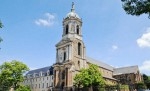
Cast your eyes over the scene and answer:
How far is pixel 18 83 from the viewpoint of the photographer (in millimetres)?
59125

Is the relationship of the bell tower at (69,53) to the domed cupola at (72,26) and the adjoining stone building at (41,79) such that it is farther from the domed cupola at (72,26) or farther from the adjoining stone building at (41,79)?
the adjoining stone building at (41,79)

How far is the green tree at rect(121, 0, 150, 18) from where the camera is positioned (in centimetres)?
1622

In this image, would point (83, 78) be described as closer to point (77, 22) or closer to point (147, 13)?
point (77, 22)

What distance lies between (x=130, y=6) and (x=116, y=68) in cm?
7058

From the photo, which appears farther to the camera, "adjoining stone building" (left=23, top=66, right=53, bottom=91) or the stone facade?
"adjoining stone building" (left=23, top=66, right=53, bottom=91)

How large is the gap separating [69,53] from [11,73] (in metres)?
15.0

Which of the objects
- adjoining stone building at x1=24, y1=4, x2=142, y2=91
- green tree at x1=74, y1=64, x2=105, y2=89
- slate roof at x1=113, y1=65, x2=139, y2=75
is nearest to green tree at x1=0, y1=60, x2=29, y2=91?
adjoining stone building at x1=24, y1=4, x2=142, y2=91

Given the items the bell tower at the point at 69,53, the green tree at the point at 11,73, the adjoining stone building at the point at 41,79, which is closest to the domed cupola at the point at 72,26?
the bell tower at the point at 69,53

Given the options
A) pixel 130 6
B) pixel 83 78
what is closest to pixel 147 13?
pixel 130 6

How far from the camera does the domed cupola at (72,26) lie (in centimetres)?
6378

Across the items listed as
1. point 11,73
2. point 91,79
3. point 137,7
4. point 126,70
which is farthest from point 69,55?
point 137,7

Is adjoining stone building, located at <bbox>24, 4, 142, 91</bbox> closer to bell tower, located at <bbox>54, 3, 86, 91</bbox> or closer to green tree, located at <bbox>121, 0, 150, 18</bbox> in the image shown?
bell tower, located at <bbox>54, 3, 86, 91</bbox>

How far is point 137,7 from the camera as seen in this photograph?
16703 millimetres

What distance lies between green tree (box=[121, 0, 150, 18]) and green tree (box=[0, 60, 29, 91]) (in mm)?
44492
